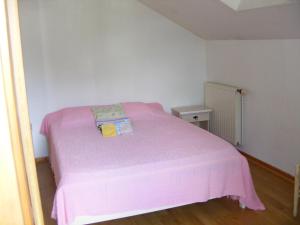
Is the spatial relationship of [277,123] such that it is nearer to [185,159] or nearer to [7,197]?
[185,159]

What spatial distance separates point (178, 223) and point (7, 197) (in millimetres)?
Answer: 2010

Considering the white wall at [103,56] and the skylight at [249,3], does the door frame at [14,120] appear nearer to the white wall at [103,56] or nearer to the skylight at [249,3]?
the skylight at [249,3]

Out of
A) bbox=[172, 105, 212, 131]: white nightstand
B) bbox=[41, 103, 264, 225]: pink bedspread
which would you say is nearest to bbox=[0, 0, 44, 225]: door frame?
bbox=[41, 103, 264, 225]: pink bedspread

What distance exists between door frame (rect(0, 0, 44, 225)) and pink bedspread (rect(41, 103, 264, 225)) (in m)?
1.51

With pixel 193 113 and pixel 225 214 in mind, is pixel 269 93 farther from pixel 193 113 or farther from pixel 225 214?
pixel 225 214

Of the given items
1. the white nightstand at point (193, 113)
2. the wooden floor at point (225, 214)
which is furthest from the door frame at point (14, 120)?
the white nightstand at point (193, 113)

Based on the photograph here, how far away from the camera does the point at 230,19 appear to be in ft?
10.1

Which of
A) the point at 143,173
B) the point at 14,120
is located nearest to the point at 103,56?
the point at 143,173

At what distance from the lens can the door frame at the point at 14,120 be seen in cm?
57

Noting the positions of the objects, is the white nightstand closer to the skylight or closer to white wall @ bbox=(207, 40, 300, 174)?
white wall @ bbox=(207, 40, 300, 174)

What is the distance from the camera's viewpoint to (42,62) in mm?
3590

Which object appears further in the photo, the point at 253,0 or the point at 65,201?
the point at 253,0

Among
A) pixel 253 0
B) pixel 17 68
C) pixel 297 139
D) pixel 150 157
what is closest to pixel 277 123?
pixel 297 139

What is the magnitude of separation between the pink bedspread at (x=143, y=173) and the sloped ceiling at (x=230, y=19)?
1.09 meters
